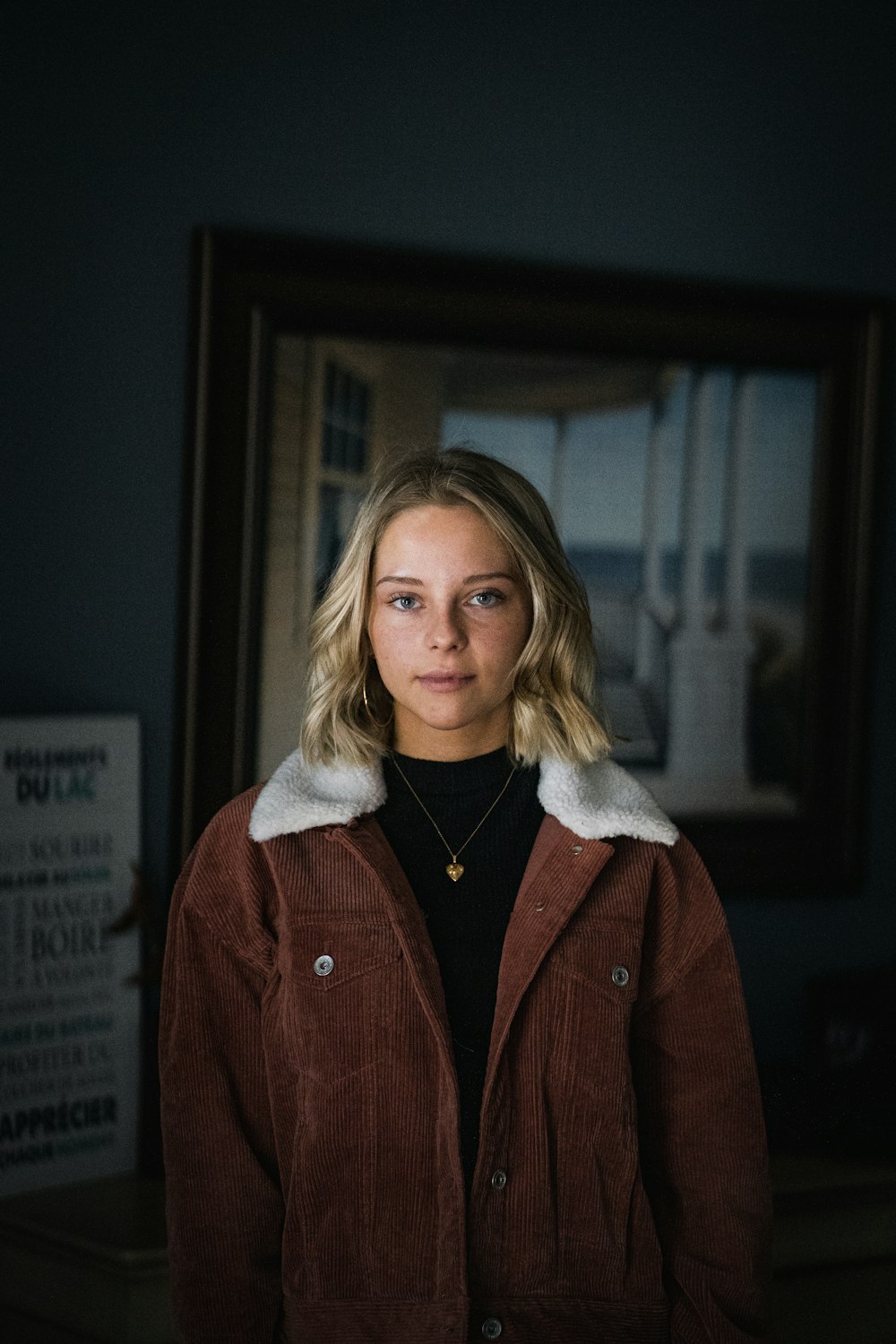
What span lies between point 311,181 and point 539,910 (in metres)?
1.32

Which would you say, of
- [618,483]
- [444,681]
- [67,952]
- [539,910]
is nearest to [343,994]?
[539,910]

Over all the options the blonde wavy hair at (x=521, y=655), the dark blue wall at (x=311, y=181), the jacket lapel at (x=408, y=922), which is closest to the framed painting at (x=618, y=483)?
the dark blue wall at (x=311, y=181)

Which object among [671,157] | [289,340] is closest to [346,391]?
[289,340]

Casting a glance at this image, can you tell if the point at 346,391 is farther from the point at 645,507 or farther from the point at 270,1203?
the point at 270,1203

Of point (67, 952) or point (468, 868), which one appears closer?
point (468, 868)

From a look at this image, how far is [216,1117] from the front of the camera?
1.11m

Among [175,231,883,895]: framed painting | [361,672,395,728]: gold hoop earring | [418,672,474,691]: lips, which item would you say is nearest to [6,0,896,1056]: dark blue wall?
[175,231,883,895]: framed painting

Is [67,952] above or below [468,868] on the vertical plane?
below

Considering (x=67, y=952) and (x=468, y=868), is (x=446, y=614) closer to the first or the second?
(x=468, y=868)

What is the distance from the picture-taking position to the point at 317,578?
6.16 ft

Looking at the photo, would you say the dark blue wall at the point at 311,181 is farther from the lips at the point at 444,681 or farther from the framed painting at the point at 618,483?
the lips at the point at 444,681

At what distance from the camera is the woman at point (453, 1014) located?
3.55ft

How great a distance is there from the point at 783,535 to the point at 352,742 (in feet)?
3.93

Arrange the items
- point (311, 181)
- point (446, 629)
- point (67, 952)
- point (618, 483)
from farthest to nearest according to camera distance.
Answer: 1. point (618, 483)
2. point (311, 181)
3. point (67, 952)
4. point (446, 629)
